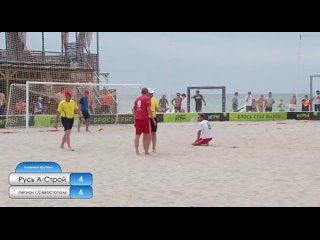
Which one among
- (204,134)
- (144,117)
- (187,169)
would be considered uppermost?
(144,117)

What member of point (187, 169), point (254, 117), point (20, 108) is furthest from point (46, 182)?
point (254, 117)

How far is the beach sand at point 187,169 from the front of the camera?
5.66 meters

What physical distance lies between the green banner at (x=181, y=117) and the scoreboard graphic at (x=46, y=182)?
1795cm

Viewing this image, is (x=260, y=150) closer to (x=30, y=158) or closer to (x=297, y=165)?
(x=297, y=165)

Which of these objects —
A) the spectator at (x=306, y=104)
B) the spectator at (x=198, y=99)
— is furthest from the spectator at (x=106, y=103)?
the spectator at (x=306, y=104)

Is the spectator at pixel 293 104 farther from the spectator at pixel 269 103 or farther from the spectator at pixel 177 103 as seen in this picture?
the spectator at pixel 177 103

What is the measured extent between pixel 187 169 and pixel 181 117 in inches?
598

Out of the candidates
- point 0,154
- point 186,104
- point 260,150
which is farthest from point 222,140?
point 186,104

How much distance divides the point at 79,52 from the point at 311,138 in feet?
44.3

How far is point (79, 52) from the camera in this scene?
2398cm

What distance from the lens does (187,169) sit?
8.14 metres

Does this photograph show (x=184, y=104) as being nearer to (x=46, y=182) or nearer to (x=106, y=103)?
(x=106, y=103)

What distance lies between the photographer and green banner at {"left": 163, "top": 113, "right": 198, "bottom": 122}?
75.2 feet

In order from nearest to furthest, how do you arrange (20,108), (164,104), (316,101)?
(20,108)
(316,101)
(164,104)
